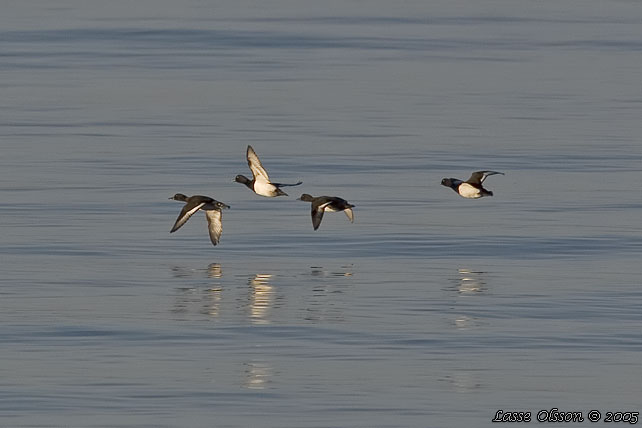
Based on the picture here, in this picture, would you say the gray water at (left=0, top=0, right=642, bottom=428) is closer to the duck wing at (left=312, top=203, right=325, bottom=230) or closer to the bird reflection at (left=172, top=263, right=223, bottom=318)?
the bird reflection at (left=172, top=263, right=223, bottom=318)

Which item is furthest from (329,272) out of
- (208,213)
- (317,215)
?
(208,213)

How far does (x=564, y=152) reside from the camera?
2702 centimetres

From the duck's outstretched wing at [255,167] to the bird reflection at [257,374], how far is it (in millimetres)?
7820

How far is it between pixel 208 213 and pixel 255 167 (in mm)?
2182

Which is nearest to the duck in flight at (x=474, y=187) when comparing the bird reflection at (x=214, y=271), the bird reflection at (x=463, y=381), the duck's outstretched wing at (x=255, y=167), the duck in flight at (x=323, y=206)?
the duck in flight at (x=323, y=206)

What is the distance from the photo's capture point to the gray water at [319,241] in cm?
1345

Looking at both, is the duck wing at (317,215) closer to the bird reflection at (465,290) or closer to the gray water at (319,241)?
the gray water at (319,241)

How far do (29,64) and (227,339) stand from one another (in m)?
24.7

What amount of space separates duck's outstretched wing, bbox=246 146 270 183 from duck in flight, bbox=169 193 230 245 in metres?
1.60

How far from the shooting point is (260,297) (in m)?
16.9

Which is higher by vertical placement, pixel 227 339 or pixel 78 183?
pixel 78 183

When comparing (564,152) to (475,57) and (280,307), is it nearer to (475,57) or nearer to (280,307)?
(280,307)

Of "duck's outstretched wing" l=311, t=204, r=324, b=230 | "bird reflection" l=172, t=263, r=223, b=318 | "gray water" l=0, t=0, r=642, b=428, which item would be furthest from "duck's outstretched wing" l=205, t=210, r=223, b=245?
"bird reflection" l=172, t=263, r=223, b=318

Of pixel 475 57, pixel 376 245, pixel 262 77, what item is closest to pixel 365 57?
pixel 475 57
